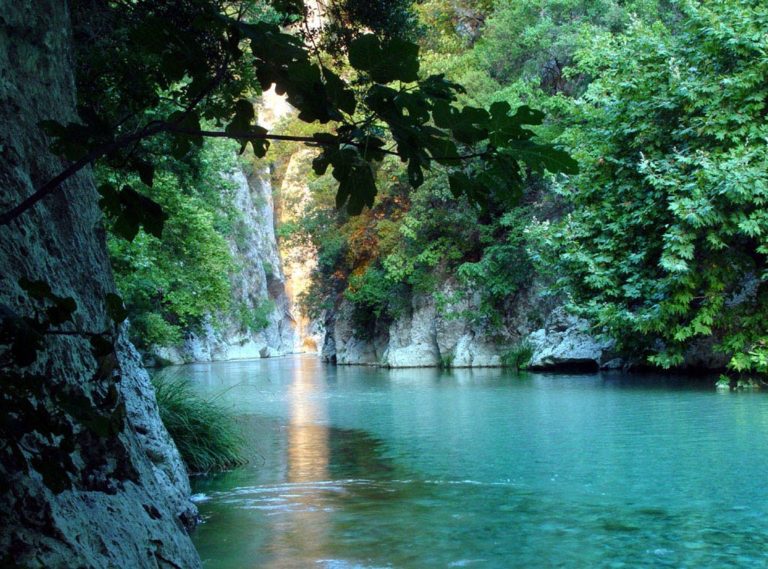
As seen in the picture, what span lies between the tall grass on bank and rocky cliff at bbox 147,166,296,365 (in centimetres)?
3871

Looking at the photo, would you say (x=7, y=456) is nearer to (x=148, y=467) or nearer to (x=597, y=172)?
(x=148, y=467)

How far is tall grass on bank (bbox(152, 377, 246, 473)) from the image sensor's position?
8430 mm

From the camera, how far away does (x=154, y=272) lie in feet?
68.9

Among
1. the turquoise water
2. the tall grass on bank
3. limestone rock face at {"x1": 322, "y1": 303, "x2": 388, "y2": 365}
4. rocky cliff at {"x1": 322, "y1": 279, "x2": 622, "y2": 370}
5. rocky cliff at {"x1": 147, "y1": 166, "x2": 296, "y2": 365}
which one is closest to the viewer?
the turquoise water

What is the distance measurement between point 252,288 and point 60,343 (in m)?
62.9

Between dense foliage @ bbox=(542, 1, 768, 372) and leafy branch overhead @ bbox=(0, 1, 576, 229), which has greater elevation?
dense foliage @ bbox=(542, 1, 768, 372)

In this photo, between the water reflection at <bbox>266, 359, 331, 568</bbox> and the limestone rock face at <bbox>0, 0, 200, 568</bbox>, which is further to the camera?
the water reflection at <bbox>266, 359, 331, 568</bbox>

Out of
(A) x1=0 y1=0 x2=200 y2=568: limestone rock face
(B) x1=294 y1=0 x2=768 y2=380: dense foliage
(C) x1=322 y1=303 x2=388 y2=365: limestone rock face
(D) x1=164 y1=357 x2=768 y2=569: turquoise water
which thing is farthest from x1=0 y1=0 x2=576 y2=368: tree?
(C) x1=322 y1=303 x2=388 y2=365: limestone rock face

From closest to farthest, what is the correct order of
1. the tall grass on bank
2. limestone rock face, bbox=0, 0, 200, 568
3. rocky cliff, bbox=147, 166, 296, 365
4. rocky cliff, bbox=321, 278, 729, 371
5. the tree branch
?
the tree branch → limestone rock face, bbox=0, 0, 200, 568 → the tall grass on bank → rocky cliff, bbox=321, 278, 729, 371 → rocky cliff, bbox=147, 166, 296, 365

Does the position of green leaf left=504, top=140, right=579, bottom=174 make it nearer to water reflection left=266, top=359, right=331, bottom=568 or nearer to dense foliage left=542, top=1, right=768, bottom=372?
water reflection left=266, top=359, right=331, bottom=568

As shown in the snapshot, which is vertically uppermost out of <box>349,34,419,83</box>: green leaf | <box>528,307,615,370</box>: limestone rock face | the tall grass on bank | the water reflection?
<box>349,34,419,83</box>: green leaf

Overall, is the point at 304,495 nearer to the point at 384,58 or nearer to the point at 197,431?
the point at 197,431

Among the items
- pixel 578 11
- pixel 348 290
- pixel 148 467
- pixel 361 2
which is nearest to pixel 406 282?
pixel 348 290

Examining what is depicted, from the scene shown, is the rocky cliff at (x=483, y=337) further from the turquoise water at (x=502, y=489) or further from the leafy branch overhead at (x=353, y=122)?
the leafy branch overhead at (x=353, y=122)
